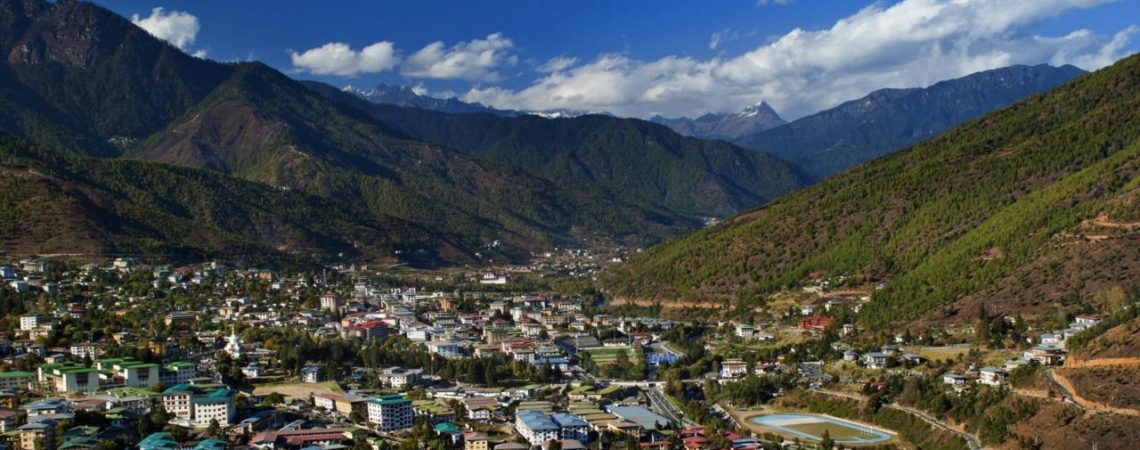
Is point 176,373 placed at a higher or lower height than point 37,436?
higher

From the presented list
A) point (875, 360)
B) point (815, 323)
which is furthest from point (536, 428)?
point (815, 323)

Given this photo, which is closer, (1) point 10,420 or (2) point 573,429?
(1) point 10,420

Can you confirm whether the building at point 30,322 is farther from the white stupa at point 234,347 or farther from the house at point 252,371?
the house at point 252,371

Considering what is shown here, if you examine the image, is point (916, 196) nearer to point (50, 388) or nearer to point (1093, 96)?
point (1093, 96)

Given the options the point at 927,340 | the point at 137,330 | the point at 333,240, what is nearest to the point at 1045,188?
the point at 927,340

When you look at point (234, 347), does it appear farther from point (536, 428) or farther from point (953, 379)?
point (953, 379)

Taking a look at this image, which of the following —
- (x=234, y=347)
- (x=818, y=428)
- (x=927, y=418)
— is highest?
(x=234, y=347)

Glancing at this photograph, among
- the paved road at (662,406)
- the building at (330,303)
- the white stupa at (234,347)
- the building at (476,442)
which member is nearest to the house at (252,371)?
the white stupa at (234,347)
